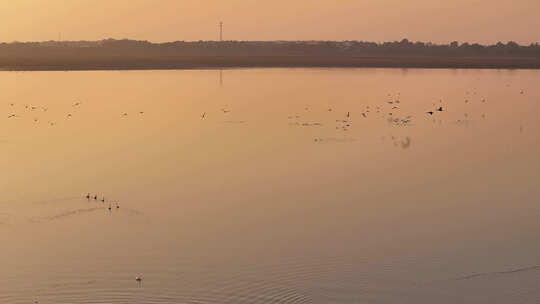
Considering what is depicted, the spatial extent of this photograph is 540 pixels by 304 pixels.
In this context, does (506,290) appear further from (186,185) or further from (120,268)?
(186,185)

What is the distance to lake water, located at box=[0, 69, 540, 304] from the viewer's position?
32.9 feet

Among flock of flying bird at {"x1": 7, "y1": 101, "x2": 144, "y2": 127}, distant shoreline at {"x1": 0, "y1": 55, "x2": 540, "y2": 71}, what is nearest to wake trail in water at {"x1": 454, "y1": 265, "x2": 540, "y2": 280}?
flock of flying bird at {"x1": 7, "y1": 101, "x2": 144, "y2": 127}

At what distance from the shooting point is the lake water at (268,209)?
32.9 ft

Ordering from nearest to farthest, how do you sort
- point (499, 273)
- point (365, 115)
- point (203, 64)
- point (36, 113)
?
point (499, 273) → point (365, 115) → point (36, 113) → point (203, 64)

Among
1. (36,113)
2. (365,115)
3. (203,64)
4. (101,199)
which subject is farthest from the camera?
(203,64)

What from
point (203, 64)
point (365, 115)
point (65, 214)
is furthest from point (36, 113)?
point (203, 64)

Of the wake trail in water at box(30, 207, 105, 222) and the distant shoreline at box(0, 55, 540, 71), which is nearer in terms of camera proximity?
the wake trail in water at box(30, 207, 105, 222)

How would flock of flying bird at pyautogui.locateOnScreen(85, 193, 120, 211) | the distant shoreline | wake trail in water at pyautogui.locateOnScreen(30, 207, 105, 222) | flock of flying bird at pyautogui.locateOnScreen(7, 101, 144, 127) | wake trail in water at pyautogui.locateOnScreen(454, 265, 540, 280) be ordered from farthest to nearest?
the distant shoreline, flock of flying bird at pyautogui.locateOnScreen(7, 101, 144, 127), flock of flying bird at pyautogui.locateOnScreen(85, 193, 120, 211), wake trail in water at pyautogui.locateOnScreen(30, 207, 105, 222), wake trail in water at pyautogui.locateOnScreen(454, 265, 540, 280)

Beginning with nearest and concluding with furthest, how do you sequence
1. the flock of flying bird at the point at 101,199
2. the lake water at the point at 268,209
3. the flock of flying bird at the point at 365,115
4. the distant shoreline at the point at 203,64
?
1. the lake water at the point at 268,209
2. the flock of flying bird at the point at 101,199
3. the flock of flying bird at the point at 365,115
4. the distant shoreline at the point at 203,64

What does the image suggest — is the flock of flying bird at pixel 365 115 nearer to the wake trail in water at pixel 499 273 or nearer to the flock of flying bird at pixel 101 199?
the flock of flying bird at pixel 101 199

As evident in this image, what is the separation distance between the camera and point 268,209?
14398mm

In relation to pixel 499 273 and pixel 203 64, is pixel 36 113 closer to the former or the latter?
pixel 499 273

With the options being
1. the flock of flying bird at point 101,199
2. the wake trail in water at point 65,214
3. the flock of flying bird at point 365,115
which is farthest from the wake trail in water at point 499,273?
the flock of flying bird at point 365,115

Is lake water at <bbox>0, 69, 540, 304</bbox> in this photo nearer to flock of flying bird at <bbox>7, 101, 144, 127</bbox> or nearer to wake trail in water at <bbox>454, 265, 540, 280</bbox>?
wake trail in water at <bbox>454, 265, 540, 280</bbox>
